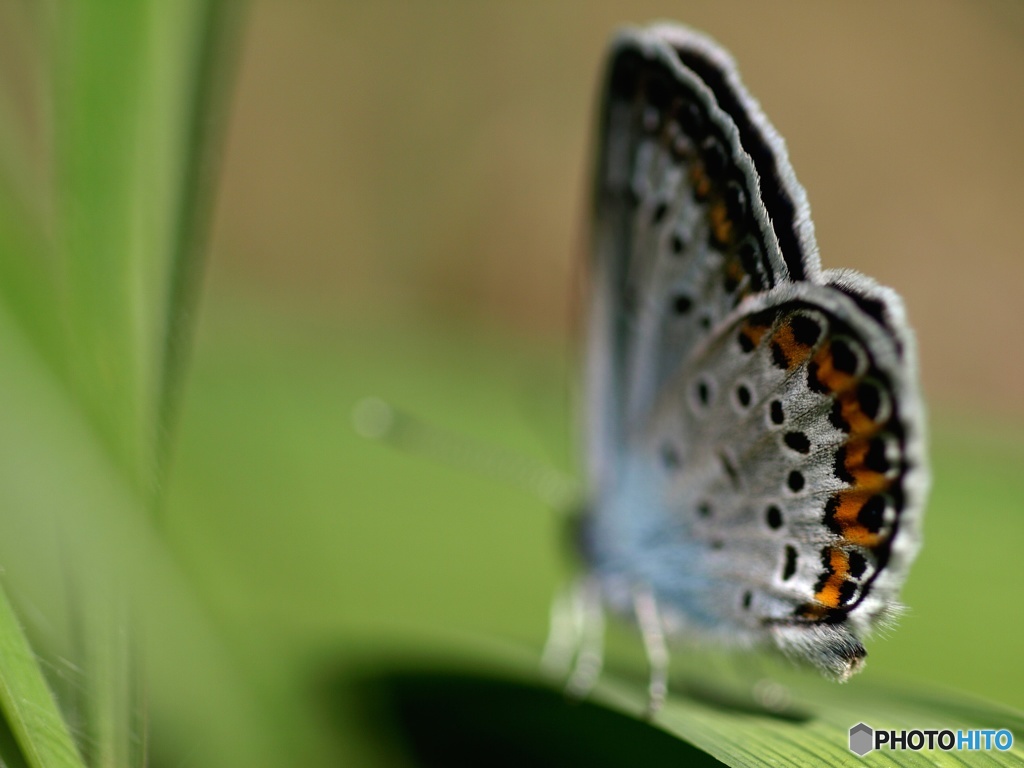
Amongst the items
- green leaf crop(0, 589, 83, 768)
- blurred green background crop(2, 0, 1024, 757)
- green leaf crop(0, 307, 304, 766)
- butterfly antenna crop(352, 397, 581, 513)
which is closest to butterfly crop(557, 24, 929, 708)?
butterfly antenna crop(352, 397, 581, 513)

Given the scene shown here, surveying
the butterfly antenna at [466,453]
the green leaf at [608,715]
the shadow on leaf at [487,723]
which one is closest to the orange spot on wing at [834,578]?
the green leaf at [608,715]

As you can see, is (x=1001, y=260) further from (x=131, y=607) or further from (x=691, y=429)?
(x=131, y=607)

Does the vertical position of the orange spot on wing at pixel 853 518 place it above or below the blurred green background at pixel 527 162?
below

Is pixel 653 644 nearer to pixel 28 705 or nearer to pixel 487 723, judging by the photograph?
pixel 487 723

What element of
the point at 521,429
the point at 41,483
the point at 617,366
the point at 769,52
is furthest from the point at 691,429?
the point at 769,52

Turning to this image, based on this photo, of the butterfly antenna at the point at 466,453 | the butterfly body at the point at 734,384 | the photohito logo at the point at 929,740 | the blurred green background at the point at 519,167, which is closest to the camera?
the photohito logo at the point at 929,740

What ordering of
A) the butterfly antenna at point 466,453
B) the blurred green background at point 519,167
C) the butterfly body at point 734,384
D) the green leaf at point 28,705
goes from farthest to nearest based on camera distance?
the blurred green background at point 519,167
the butterfly antenna at point 466,453
the butterfly body at point 734,384
the green leaf at point 28,705

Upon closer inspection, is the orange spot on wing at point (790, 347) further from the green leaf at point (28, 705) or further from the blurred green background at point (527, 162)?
the blurred green background at point (527, 162)
